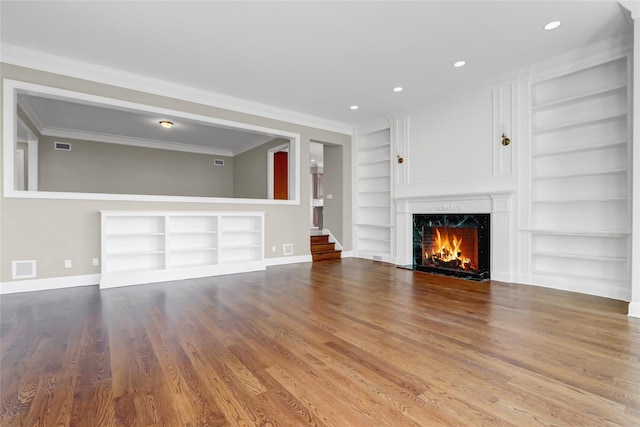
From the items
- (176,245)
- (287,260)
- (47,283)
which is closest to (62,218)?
(47,283)

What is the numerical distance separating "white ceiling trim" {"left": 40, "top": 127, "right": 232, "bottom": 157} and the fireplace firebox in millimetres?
6200

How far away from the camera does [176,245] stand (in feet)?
16.7

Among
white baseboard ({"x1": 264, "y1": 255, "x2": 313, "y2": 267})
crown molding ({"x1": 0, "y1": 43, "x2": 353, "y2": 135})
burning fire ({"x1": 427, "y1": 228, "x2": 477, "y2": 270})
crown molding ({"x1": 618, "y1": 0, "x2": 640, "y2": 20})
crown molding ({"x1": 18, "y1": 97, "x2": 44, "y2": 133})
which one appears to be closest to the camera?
crown molding ({"x1": 618, "y1": 0, "x2": 640, "y2": 20})

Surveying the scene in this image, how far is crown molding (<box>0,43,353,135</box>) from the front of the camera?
389 cm

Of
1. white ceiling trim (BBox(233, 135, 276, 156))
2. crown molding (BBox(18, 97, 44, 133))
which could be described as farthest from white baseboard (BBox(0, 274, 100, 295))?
white ceiling trim (BBox(233, 135, 276, 156))

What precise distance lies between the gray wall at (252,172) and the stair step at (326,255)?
2174 mm

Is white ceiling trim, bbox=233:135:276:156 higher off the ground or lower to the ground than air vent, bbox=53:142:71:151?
higher

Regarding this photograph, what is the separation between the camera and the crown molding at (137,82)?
389 centimetres

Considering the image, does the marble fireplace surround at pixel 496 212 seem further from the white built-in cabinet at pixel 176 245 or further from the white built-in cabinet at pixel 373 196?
the white built-in cabinet at pixel 176 245

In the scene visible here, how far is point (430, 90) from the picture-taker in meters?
5.11

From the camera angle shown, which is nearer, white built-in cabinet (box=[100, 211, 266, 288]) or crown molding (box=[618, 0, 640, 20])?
crown molding (box=[618, 0, 640, 20])

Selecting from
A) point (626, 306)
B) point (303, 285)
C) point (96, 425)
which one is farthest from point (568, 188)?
point (96, 425)

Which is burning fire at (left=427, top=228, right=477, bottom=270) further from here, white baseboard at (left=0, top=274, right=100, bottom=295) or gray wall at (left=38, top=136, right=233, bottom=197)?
gray wall at (left=38, top=136, right=233, bottom=197)

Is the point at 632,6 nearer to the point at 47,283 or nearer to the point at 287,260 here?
the point at 287,260
